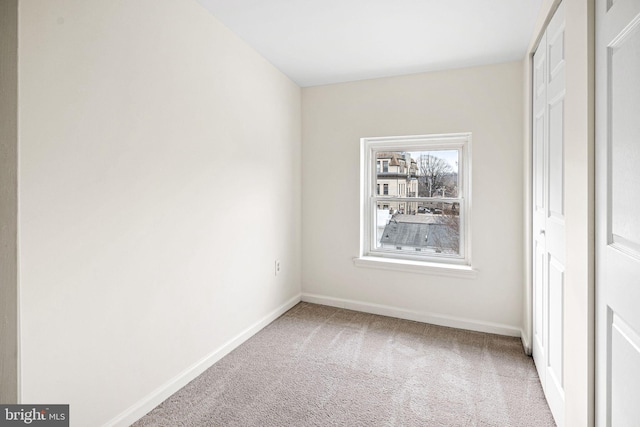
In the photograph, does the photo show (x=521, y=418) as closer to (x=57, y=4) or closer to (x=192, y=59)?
(x=192, y=59)

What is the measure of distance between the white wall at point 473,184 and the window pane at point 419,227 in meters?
0.25

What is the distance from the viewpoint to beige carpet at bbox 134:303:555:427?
1.86 metres

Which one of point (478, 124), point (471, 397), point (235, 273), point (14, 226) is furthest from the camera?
point (478, 124)

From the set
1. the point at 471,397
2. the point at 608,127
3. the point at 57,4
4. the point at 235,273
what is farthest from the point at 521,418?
the point at 57,4

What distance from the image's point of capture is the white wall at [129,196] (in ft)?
4.52

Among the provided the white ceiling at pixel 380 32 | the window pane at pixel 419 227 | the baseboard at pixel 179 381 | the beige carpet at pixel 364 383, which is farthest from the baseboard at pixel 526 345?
the white ceiling at pixel 380 32

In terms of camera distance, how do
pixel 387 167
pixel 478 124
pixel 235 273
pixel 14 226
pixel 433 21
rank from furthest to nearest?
pixel 387 167
pixel 478 124
pixel 235 273
pixel 433 21
pixel 14 226

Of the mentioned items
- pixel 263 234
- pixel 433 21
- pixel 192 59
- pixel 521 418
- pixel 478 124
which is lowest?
pixel 521 418

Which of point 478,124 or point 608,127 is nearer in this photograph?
point 608,127

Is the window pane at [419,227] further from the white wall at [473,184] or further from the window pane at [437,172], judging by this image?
the white wall at [473,184]

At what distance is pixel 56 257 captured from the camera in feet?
4.69

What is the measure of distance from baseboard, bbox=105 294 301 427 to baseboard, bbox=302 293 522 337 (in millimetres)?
749

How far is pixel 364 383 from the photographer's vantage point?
7.16ft

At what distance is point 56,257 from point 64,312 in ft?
0.81
